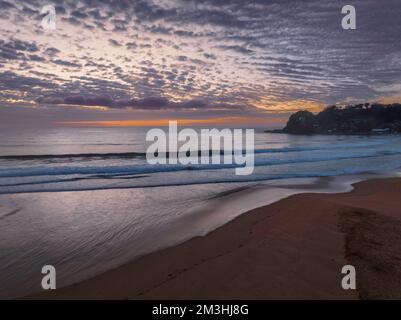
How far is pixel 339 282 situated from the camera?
4.25 metres

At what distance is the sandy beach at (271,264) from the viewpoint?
4.15 meters

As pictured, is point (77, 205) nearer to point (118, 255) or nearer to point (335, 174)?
point (118, 255)

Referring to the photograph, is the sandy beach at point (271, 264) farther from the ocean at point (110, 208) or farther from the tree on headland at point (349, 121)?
the tree on headland at point (349, 121)

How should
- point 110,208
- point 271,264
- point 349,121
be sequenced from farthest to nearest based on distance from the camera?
point 349,121 < point 110,208 < point 271,264

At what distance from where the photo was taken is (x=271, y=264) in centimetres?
500

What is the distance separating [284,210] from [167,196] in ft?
15.3

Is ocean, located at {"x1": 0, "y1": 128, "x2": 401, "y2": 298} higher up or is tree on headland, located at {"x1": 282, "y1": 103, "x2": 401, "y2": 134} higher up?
tree on headland, located at {"x1": 282, "y1": 103, "x2": 401, "y2": 134}

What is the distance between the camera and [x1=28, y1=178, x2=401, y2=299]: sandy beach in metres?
4.15

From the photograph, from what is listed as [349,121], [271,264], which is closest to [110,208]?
[271,264]

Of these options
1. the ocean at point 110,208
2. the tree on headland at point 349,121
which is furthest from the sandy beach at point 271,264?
the tree on headland at point 349,121

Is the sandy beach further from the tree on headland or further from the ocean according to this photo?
the tree on headland

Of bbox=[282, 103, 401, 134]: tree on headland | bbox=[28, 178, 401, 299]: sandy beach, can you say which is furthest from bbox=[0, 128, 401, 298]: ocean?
bbox=[282, 103, 401, 134]: tree on headland

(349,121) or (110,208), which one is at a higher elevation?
(349,121)

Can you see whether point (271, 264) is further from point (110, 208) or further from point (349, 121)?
point (349, 121)
